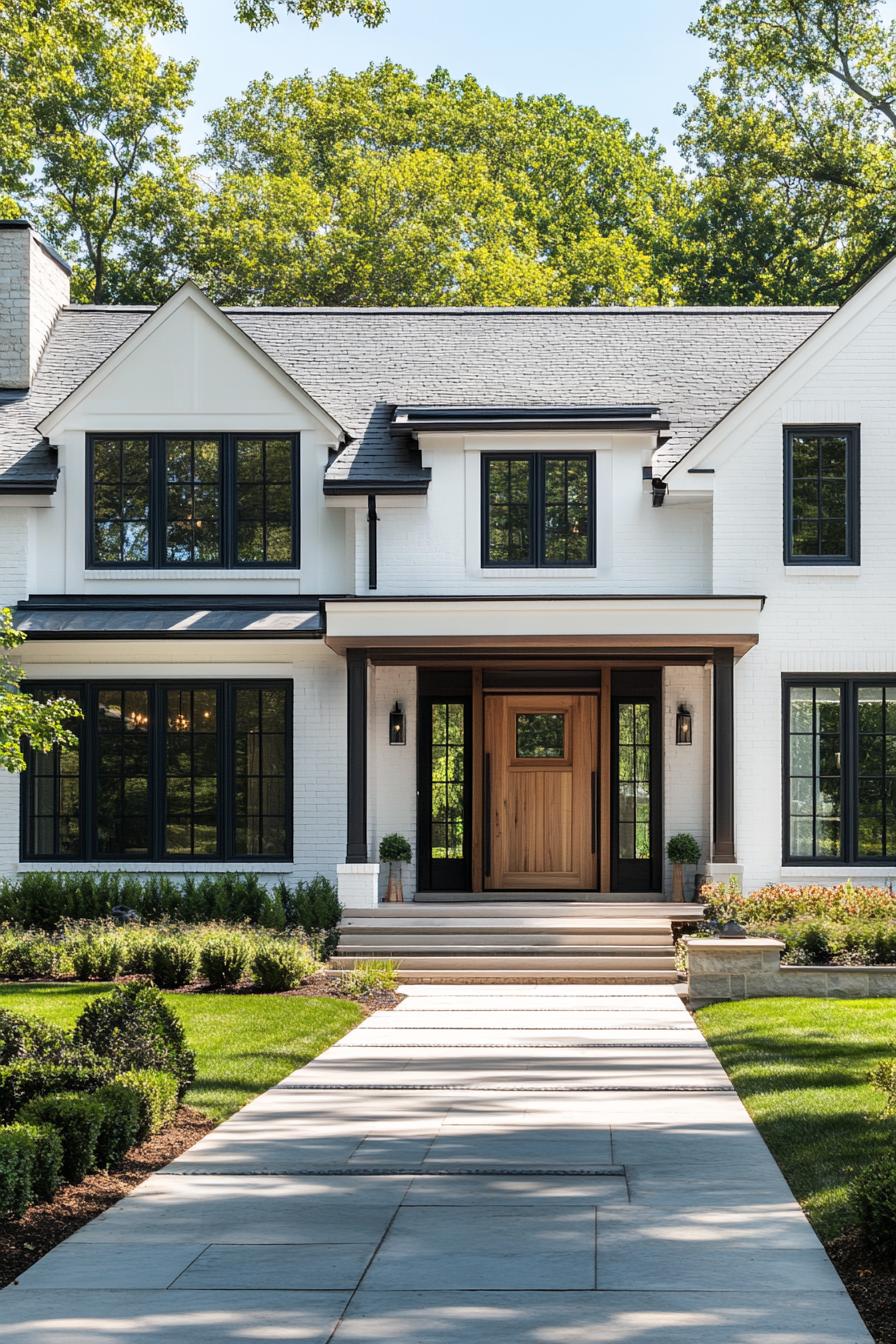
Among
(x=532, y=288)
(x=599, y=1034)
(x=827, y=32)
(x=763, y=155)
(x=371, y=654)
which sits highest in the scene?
(x=827, y=32)

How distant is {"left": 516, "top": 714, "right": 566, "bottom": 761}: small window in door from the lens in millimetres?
21312

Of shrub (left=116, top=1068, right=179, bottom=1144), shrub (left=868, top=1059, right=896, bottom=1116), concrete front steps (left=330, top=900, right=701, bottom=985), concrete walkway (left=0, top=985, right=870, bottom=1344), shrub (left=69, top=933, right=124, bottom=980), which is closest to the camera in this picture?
concrete walkway (left=0, top=985, right=870, bottom=1344)

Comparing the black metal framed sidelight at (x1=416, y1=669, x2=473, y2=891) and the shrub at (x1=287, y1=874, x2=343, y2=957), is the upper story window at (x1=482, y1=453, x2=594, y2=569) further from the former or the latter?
the shrub at (x1=287, y1=874, x2=343, y2=957)

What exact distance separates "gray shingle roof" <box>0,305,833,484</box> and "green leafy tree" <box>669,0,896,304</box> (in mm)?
16933

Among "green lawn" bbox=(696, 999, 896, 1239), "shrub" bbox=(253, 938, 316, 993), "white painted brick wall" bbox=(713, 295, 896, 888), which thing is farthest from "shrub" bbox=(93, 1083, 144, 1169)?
"white painted brick wall" bbox=(713, 295, 896, 888)

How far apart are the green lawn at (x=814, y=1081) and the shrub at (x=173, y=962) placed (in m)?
5.10

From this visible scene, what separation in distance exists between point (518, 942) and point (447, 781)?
352cm

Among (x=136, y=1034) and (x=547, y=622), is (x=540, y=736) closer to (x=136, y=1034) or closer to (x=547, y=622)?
(x=547, y=622)

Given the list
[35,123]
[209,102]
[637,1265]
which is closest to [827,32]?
[209,102]

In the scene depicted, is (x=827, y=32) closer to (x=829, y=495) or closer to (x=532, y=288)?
(x=532, y=288)

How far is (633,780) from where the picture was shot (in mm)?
20969

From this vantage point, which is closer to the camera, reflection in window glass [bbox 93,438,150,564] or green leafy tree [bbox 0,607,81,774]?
green leafy tree [bbox 0,607,81,774]

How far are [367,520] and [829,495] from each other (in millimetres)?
5891

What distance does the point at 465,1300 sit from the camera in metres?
6.22
